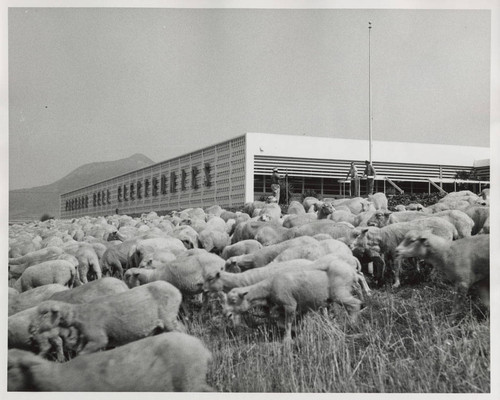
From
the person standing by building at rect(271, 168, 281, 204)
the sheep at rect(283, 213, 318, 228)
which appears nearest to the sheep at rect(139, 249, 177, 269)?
the sheep at rect(283, 213, 318, 228)

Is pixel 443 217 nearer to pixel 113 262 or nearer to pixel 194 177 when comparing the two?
pixel 113 262

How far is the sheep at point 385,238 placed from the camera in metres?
7.04

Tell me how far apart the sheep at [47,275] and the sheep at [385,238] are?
13.0ft

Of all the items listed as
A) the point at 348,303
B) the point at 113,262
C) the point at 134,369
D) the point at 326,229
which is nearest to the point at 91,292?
the point at 134,369

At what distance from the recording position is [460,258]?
5.73 meters

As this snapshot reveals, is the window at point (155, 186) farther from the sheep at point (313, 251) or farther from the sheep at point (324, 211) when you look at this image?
the sheep at point (313, 251)

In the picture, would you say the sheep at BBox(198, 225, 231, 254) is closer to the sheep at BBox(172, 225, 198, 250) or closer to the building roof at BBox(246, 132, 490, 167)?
the sheep at BBox(172, 225, 198, 250)

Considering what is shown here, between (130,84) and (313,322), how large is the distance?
429 cm

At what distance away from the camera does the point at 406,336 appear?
18.2ft

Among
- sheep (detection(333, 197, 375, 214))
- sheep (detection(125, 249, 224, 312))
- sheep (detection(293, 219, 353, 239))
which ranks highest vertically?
sheep (detection(333, 197, 375, 214))

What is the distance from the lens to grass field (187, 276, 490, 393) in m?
5.28

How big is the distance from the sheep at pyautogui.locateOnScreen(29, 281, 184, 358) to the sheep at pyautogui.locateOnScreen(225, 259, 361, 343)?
0.73m

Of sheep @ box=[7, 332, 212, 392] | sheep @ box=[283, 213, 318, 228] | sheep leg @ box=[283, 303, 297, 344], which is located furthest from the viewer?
sheep @ box=[283, 213, 318, 228]

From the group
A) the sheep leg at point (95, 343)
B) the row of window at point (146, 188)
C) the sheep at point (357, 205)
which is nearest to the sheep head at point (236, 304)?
the sheep leg at point (95, 343)
